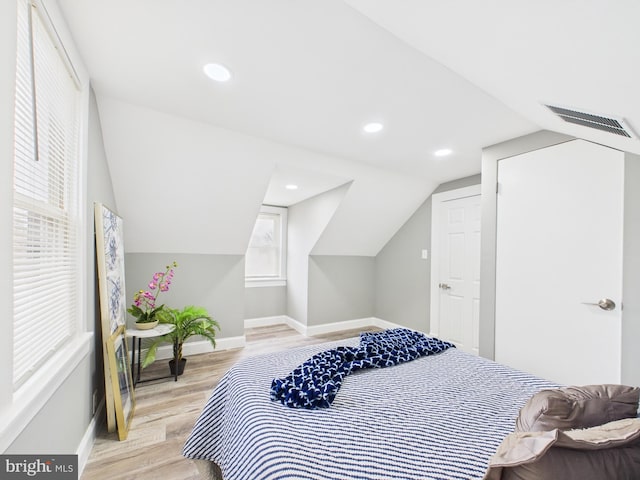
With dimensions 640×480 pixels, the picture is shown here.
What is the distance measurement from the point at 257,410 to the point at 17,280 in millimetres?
1080

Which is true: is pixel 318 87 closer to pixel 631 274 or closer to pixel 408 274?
pixel 631 274

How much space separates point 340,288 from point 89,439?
354 cm

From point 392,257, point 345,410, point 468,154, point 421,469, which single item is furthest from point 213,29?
point 392,257

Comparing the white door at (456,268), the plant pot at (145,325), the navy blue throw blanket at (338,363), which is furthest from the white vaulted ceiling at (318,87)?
the navy blue throw blanket at (338,363)

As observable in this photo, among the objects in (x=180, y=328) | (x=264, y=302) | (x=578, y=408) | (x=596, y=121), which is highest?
(x=596, y=121)

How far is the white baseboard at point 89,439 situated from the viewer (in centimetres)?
163

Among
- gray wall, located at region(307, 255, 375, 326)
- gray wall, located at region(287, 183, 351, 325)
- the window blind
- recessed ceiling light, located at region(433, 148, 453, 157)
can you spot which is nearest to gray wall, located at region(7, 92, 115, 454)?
the window blind

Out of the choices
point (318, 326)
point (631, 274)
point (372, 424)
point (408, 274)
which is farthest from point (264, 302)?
point (631, 274)

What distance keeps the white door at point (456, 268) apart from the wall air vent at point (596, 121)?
6.66 feet

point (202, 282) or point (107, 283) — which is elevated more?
point (107, 283)

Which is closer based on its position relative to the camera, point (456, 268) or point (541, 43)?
point (541, 43)

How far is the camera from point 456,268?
369cm

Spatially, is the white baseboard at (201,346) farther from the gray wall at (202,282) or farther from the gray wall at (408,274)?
the gray wall at (408,274)

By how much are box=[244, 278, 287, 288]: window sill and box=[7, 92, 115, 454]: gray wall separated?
2.60 metres
